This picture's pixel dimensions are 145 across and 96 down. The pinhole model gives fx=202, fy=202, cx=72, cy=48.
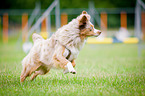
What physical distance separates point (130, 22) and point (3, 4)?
20.9 m

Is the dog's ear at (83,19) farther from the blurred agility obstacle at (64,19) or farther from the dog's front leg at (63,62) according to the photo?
the blurred agility obstacle at (64,19)

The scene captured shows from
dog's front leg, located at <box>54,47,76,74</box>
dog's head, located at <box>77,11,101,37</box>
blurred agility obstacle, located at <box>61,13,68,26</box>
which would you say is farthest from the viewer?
blurred agility obstacle, located at <box>61,13,68,26</box>

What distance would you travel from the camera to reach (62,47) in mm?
4484

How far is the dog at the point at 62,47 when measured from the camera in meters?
4.45

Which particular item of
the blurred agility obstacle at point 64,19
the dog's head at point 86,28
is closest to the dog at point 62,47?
the dog's head at point 86,28

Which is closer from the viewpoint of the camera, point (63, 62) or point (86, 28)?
point (63, 62)

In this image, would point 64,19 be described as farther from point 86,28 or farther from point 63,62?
point 63,62

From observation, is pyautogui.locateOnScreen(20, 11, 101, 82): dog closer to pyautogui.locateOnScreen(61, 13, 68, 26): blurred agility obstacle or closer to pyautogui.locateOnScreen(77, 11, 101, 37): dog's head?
pyautogui.locateOnScreen(77, 11, 101, 37): dog's head

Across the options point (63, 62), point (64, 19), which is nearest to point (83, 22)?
point (63, 62)

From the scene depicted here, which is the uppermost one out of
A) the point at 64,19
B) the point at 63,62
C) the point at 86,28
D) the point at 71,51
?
the point at 64,19

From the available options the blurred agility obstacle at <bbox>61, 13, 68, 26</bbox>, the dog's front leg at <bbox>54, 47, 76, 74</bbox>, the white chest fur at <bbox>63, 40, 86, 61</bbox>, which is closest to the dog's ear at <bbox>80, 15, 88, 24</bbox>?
the white chest fur at <bbox>63, 40, 86, 61</bbox>

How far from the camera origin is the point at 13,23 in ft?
103

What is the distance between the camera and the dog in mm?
4445

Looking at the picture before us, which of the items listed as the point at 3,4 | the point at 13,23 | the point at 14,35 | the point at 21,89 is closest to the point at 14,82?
the point at 21,89
